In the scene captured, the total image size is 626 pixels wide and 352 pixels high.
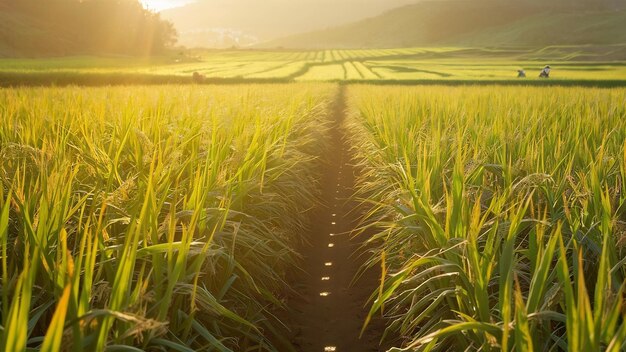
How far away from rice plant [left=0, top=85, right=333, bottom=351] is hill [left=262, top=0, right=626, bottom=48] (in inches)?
3282

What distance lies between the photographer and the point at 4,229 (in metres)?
1.40

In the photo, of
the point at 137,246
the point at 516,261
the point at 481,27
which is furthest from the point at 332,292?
the point at 481,27

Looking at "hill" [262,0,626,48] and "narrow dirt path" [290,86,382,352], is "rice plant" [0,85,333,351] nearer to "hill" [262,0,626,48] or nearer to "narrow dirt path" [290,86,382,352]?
"narrow dirt path" [290,86,382,352]

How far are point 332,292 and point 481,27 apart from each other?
413 ft

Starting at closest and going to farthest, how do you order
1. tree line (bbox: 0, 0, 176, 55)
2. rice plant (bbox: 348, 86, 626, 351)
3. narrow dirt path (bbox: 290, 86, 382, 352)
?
rice plant (bbox: 348, 86, 626, 351), narrow dirt path (bbox: 290, 86, 382, 352), tree line (bbox: 0, 0, 176, 55)

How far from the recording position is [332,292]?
3.01 m

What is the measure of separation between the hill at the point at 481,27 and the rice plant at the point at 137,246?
83.4 m

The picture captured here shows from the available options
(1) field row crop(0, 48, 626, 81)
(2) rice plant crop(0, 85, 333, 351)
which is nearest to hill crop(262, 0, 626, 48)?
(1) field row crop(0, 48, 626, 81)

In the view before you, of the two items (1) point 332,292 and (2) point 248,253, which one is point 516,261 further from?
(1) point 332,292

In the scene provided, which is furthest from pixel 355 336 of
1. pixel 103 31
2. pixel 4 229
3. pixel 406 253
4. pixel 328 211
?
pixel 103 31

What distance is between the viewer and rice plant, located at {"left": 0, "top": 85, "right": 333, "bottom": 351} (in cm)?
111

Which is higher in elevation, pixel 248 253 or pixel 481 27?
pixel 481 27

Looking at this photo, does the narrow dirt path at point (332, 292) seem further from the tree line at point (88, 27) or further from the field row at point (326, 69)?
the tree line at point (88, 27)

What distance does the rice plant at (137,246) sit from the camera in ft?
3.64
